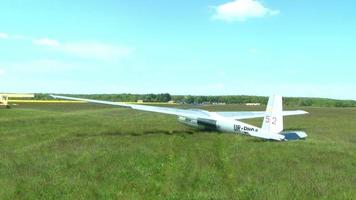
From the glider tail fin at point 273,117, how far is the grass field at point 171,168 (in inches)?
38.7

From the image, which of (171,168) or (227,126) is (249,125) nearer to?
(227,126)

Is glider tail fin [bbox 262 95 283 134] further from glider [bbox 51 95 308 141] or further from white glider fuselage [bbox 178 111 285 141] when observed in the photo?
white glider fuselage [bbox 178 111 285 141]

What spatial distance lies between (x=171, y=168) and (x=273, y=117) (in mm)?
10643

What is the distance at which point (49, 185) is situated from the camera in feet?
43.7

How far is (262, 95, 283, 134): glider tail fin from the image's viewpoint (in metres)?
25.5

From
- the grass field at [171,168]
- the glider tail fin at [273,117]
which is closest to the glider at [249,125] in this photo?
the glider tail fin at [273,117]

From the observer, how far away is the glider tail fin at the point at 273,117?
25453 mm

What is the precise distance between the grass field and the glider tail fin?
98 cm

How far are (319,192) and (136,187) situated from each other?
16.9ft

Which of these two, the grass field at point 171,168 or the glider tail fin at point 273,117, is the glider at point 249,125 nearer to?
the glider tail fin at point 273,117

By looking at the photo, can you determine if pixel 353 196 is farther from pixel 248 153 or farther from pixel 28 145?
pixel 28 145

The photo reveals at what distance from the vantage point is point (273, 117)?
25.8m

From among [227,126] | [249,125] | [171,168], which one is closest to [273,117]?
[249,125]

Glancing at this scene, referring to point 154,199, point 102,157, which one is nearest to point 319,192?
point 154,199
